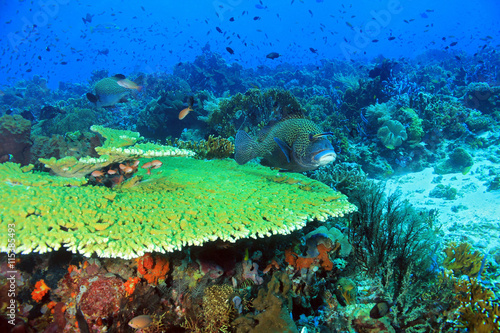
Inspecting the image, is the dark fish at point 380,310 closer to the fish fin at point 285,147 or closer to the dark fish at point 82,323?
the fish fin at point 285,147

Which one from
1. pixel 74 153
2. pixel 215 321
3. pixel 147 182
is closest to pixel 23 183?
pixel 147 182

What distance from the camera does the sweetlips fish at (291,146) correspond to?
2.71 meters

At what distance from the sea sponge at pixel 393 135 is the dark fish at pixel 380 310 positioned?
293 inches

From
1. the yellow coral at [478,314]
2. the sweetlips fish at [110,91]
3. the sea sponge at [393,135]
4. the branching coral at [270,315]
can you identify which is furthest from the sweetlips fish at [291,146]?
the sea sponge at [393,135]

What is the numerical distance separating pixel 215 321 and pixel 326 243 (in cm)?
181

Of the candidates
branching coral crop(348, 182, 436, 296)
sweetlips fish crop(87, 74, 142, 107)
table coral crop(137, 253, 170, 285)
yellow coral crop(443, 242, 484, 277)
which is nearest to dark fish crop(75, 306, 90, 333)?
table coral crop(137, 253, 170, 285)

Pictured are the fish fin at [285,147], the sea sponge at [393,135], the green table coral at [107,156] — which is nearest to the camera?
the fish fin at [285,147]

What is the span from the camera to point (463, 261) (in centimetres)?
429

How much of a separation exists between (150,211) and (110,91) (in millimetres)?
3587

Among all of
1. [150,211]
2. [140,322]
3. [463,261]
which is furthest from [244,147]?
[463,261]

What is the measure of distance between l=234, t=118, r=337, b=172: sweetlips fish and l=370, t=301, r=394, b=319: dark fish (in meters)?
1.73

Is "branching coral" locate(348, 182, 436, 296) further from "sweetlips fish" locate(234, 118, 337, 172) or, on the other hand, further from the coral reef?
the coral reef

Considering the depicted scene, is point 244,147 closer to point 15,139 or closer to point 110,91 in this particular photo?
point 110,91

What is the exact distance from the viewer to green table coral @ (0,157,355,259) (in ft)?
7.07
